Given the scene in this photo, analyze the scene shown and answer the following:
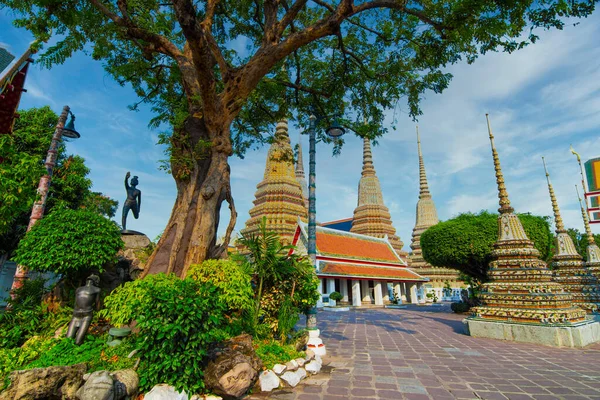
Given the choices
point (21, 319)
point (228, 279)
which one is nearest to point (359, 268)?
point (228, 279)

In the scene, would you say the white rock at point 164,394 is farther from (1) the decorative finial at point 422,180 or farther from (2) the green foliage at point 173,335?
(1) the decorative finial at point 422,180

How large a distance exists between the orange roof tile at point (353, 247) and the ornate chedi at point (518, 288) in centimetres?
1325

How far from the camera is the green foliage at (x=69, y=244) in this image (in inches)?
225

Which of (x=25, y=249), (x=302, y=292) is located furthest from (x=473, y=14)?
(x=25, y=249)

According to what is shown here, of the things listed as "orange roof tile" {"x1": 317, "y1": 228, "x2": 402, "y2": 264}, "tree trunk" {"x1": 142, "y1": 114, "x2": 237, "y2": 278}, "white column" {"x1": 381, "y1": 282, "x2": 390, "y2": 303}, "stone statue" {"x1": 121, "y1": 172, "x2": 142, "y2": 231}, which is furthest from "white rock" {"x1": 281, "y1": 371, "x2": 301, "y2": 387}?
"white column" {"x1": 381, "y1": 282, "x2": 390, "y2": 303}

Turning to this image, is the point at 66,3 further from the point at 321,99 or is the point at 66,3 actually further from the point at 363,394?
the point at 363,394

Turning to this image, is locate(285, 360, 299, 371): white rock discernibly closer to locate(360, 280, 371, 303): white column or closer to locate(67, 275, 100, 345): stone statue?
locate(67, 275, 100, 345): stone statue

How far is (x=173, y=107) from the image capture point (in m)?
8.75

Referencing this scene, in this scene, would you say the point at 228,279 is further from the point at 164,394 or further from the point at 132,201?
the point at 132,201

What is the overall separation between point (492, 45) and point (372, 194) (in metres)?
33.2

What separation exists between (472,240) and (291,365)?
14.5 metres

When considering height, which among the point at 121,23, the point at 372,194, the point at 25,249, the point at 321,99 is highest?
the point at 372,194

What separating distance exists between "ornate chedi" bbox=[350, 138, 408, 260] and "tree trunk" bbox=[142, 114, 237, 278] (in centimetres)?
3073

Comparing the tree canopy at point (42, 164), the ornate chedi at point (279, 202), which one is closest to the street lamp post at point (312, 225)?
the tree canopy at point (42, 164)
